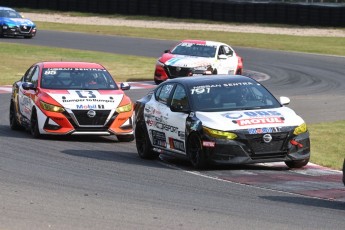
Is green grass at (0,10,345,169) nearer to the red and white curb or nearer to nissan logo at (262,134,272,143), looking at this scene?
the red and white curb

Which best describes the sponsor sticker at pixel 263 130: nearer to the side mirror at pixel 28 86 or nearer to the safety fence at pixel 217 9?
the side mirror at pixel 28 86

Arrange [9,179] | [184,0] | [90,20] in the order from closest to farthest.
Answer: [9,179] < [184,0] < [90,20]

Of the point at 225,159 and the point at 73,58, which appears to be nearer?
the point at 225,159

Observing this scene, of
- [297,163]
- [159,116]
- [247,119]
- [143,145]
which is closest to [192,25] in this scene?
[143,145]

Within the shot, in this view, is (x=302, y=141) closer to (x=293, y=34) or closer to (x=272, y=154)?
(x=272, y=154)

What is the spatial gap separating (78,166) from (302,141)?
A: 3.10 metres

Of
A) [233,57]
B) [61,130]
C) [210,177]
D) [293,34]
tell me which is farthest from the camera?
[293,34]

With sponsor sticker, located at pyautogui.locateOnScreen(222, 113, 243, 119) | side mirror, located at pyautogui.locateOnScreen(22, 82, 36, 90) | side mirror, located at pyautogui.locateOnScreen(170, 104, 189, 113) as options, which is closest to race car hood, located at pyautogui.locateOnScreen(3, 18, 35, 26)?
side mirror, located at pyautogui.locateOnScreen(22, 82, 36, 90)

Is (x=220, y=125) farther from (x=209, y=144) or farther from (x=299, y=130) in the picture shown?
(x=299, y=130)

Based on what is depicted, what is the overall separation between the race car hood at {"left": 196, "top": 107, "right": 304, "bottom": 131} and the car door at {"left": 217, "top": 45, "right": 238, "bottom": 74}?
1557cm

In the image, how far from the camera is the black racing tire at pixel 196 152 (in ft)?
46.3

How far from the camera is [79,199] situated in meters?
11.2

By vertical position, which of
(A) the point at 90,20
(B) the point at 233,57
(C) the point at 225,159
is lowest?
(A) the point at 90,20

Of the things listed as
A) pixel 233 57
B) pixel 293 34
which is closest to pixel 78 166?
pixel 233 57
